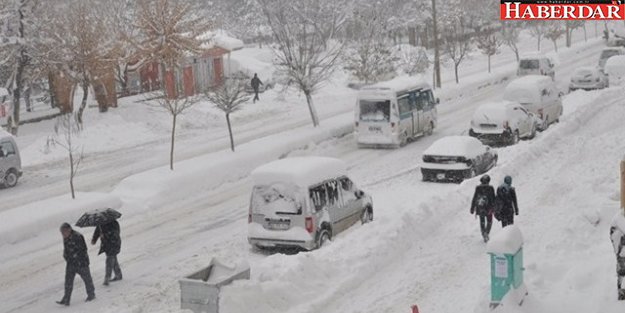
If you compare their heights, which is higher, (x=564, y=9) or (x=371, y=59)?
(x=564, y=9)

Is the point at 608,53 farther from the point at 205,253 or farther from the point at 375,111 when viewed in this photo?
the point at 205,253

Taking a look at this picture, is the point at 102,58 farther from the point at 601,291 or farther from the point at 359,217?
the point at 601,291

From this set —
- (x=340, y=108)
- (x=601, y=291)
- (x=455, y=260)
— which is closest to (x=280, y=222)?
(x=455, y=260)

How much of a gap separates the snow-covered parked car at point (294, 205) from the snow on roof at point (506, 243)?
206 inches

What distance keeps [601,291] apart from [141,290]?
8426mm

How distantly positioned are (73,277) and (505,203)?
27.7 feet

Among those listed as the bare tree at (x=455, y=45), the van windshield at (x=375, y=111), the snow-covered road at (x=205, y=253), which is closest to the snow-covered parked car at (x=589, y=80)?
the bare tree at (x=455, y=45)

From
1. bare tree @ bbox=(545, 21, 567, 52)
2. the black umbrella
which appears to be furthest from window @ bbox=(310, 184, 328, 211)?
bare tree @ bbox=(545, 21, 567, 52)

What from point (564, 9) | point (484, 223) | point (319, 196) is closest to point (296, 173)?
point (319, 196)

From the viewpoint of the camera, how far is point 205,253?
1784cm

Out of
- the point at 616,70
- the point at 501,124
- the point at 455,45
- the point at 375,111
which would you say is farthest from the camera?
the point at 455,45

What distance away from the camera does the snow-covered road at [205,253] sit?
14.0 metres

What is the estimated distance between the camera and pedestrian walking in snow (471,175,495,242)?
15938 mm

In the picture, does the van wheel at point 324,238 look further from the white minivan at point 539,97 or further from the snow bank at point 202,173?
the white minivan at point 539,97
